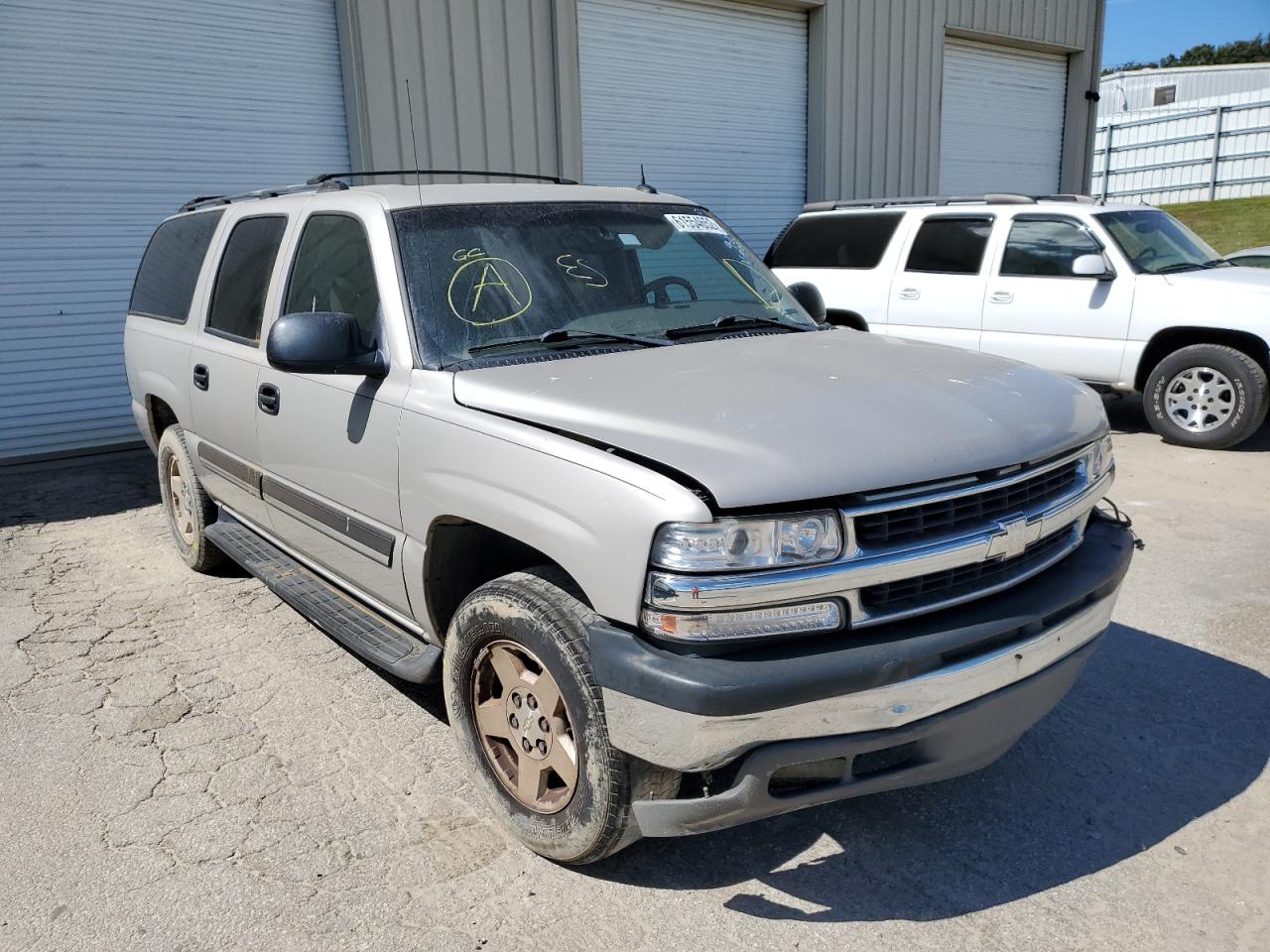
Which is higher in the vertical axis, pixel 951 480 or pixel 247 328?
pixel 247 328

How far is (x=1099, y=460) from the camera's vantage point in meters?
3.20

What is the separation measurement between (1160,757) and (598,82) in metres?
9.38

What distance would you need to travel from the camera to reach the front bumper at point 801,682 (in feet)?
7.50

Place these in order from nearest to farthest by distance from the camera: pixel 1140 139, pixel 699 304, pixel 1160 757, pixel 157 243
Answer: pixel 1160 757 < pixel 699 304 < pixel 157 243 < pixel 1140 139

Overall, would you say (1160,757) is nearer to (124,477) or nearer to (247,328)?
(247,328)

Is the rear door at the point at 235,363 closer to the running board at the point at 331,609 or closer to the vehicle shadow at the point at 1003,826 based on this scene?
the running board at the point at 331,609

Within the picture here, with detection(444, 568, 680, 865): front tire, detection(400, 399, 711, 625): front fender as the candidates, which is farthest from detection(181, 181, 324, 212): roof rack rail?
detection(444, 568, 680, 865): front tire

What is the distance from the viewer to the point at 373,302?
11.4 feet

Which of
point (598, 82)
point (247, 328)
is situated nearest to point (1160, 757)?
point (247, 328)

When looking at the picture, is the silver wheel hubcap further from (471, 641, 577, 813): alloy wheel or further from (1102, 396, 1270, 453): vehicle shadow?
(471, 641, 577, 813): alloy wheel

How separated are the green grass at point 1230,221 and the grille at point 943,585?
19897 millimetres

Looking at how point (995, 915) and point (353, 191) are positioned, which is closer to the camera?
point (995, 915)

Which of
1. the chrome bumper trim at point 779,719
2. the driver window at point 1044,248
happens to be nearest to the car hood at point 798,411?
the chrome bumper trim at point 779,719

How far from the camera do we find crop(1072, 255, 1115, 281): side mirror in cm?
805
